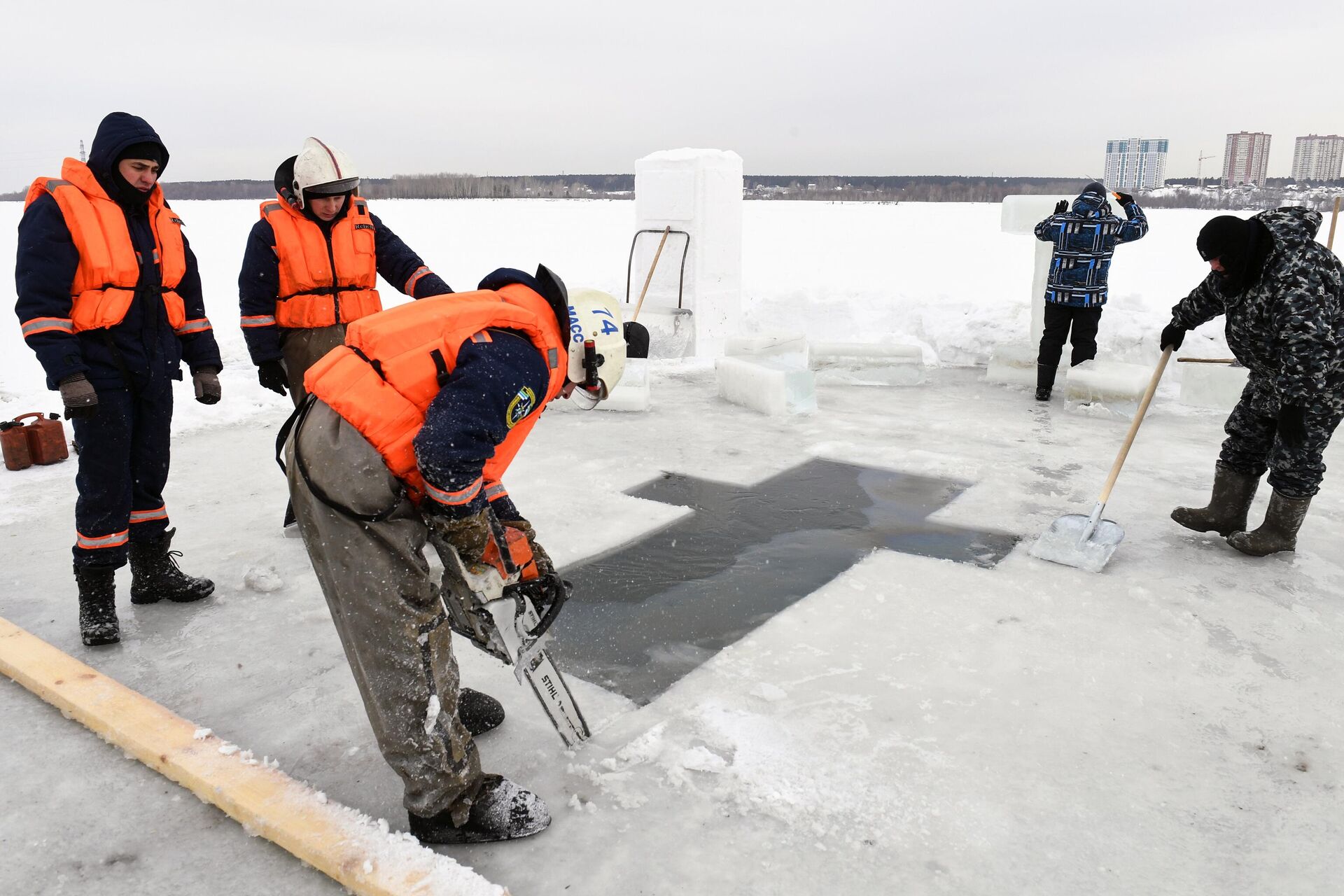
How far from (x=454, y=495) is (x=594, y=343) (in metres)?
0.57

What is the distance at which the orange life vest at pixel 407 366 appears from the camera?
2168 millimetres

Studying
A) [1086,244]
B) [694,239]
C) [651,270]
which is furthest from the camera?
[694,239]

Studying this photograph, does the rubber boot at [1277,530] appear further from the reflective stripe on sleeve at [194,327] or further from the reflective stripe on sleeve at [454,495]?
the reflective stripe on sleeve at [194,327]

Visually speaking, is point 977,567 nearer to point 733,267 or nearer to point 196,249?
point 733,267

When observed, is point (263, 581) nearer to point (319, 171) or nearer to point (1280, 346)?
point (319, 171)

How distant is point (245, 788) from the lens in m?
2.50

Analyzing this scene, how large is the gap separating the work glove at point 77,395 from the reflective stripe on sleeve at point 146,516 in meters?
0.56

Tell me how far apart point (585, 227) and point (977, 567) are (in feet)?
79.7

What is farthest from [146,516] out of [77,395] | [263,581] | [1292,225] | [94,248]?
[1292,225]

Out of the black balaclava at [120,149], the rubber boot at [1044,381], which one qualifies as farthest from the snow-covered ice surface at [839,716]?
the black balaclava at [120,149]

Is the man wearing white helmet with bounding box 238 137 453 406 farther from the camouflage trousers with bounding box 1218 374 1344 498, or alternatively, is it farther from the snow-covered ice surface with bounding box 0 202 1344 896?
the camouflage trousers with bounding box 1218 374 1344 498

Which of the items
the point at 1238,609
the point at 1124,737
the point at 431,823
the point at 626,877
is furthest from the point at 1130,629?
the point at 431,823

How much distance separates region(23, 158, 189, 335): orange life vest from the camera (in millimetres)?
3234

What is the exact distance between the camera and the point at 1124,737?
9.27 feet
